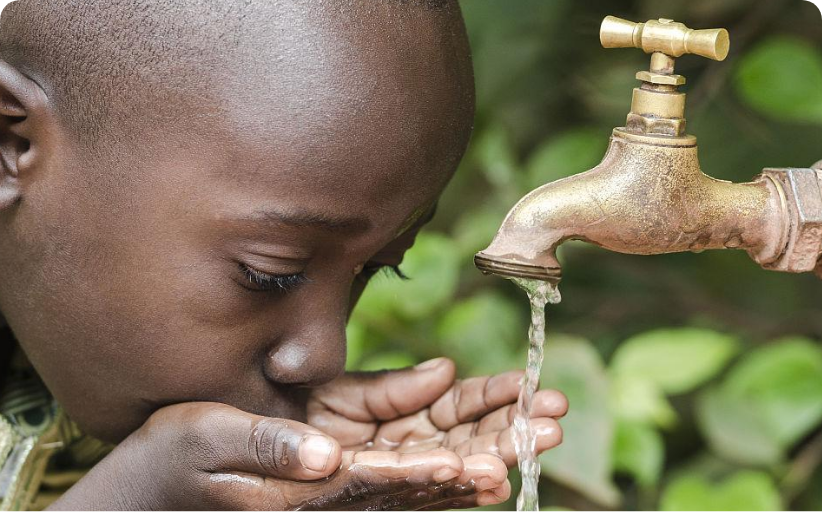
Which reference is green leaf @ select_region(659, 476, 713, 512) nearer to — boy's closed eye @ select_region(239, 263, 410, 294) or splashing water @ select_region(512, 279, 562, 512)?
splashing water @ select_region(512, 279, 562, 512)

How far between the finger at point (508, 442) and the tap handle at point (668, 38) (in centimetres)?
39

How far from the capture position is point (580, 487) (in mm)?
1562

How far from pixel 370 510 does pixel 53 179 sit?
0.45 meters

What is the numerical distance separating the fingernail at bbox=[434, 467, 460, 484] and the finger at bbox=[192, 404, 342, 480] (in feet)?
0.28

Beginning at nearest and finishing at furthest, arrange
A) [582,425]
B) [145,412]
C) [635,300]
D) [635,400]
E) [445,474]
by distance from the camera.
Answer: [445,474] < [145,412] < [582,425] < [635,400] < [635,300]

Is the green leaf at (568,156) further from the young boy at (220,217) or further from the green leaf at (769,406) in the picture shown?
the young boy at (220,217)

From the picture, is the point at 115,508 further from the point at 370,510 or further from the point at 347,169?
the point at 347,169

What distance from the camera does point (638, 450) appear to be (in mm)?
1746

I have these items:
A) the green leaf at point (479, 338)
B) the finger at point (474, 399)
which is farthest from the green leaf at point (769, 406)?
the finger at point (474, 399)

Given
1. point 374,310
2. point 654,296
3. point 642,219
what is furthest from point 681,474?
point 642,219

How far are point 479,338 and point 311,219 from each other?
2.91ft

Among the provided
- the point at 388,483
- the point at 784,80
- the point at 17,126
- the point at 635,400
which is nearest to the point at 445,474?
the point at 388,483

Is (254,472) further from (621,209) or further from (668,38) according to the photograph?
(668,38)

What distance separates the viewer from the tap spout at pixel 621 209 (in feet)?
3.23
